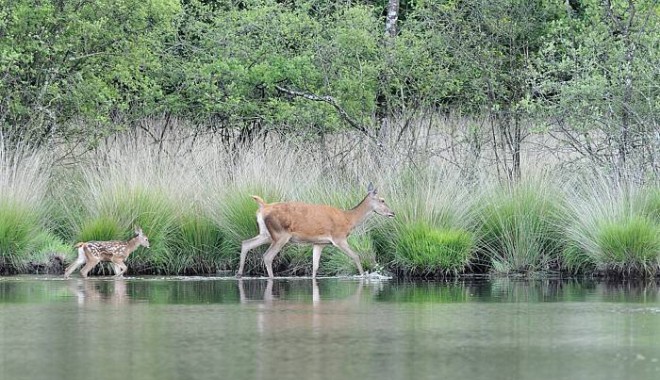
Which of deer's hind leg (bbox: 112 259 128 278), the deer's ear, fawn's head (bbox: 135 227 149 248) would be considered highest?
the deer's ear

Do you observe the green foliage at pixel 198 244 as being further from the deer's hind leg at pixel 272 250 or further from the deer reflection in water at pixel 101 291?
the deer reflection in water at pixel 101 291

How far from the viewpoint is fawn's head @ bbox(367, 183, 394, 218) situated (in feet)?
59.9

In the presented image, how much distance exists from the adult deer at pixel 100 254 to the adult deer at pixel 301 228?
148 cm

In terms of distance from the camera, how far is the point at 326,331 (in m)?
11.5

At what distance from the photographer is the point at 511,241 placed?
61.0 feet

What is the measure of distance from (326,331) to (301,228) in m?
6.20

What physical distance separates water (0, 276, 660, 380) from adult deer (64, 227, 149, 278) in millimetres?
730

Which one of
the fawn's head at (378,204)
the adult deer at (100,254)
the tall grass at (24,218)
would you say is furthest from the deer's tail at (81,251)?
the fawn's head at (378,204)

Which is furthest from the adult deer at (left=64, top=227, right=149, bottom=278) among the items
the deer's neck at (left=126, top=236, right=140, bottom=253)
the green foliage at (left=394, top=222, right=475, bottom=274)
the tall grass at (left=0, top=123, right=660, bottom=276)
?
the green foliage at (left=394, top=222, right=475, bottom=274)

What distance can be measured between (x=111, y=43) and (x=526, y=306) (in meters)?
10.8

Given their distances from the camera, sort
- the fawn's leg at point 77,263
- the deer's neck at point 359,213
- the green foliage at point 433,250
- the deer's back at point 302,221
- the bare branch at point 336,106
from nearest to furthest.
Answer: the fawn's leg at point 77,263, the deer's back at point 302,221, the green foliage at point 433,250, the deer's neck at point 359,213, the bare branch at point 336,106

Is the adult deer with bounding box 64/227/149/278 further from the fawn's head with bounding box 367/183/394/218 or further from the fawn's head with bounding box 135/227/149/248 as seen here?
the fawn's head with bounding box 367/183/394/218

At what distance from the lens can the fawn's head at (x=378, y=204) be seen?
18.2 metres

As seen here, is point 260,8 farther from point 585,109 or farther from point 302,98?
point 585,109
